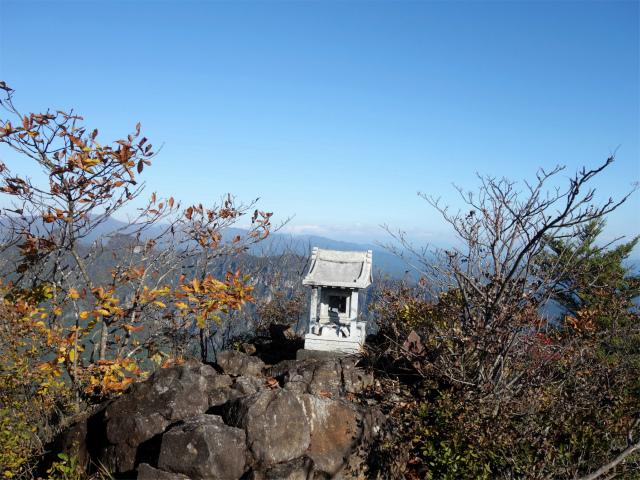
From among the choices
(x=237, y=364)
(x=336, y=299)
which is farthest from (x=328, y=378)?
(x=336, y=299)

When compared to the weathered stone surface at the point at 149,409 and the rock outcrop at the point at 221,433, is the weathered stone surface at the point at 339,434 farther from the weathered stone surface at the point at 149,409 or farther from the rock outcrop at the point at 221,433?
the weathered stone surface at the point at 149,409

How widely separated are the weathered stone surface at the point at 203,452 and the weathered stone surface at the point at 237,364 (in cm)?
298

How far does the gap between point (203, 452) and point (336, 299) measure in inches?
202

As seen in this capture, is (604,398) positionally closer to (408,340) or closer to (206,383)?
(408,340)

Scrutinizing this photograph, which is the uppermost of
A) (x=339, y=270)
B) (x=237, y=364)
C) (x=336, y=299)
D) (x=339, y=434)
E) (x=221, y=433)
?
(x=339, y=270)

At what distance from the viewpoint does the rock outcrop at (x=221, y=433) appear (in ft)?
14.6

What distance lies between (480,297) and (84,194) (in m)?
5.55

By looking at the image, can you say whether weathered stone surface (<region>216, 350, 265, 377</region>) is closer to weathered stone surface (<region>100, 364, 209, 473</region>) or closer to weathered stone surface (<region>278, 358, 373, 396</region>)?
weathered stone surface (<region>278, 358, 373, 396</region>)

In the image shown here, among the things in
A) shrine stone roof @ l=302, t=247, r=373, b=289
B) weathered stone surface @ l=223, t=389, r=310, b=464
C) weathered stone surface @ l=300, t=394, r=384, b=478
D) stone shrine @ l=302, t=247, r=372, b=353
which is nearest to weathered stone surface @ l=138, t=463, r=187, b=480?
weathered stone surface @ l=223, t=389, r=310, b=464

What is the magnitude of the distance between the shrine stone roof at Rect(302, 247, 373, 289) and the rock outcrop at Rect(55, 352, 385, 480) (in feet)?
9.53

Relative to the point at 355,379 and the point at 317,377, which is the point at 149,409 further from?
the point at 355,379

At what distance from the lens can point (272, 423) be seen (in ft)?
15.9

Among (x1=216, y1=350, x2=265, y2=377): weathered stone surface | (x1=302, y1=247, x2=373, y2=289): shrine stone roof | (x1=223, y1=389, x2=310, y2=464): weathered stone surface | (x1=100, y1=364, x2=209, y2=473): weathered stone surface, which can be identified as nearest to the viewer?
(x1=223, y1=389, x2=310, y2=464): weathered stone surface

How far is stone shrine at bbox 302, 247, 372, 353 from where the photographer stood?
8.34 metres
